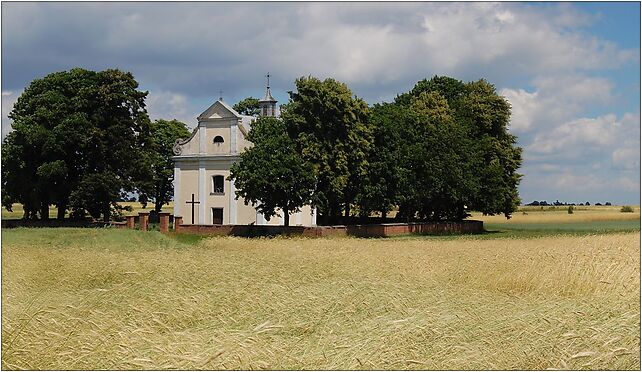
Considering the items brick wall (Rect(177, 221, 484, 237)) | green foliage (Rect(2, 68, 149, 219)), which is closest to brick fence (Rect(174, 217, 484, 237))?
brick wall (Rect(177, 221, 484, 237))

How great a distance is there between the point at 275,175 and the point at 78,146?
15365 mm

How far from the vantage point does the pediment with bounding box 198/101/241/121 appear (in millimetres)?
57375

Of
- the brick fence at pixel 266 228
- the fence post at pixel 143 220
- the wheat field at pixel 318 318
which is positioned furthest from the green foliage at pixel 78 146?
the wheat field at pixel 318 318

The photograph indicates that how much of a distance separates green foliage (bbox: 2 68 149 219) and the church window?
23.9 ft

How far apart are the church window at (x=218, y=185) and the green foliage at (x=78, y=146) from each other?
23.9ft

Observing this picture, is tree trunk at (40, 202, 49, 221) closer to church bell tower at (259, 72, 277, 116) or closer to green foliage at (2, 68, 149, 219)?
green foliage at (2, 68, 149, 219)

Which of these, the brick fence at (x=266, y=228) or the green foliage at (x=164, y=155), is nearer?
the brick fence at (x=266, y=228)

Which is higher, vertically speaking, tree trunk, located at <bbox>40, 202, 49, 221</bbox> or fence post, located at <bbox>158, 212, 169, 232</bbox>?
tree trunk, located at <bbox>40, 202, 49, 221</bbox>

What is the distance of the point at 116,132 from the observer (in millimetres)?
50906

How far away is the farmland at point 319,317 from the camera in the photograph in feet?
27.6

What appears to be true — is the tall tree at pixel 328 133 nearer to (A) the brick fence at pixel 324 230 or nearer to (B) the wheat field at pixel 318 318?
(A) the brick fence at pixel 324 230

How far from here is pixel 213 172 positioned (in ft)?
191

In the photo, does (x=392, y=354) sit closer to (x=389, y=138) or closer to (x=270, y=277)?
(x=270, y=277)

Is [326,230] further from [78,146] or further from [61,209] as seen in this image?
[61,209]
